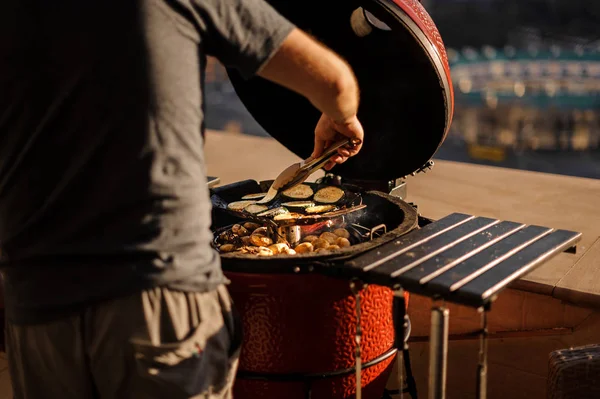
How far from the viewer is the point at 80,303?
146 centimetres

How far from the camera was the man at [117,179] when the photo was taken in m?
1.36

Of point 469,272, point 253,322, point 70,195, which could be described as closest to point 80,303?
point 70,195

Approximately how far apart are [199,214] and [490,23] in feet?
60.6

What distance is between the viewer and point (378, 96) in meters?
2.75

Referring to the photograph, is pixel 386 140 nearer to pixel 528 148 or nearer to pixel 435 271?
pixel 435 271

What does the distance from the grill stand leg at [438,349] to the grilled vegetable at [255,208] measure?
105 centimetres

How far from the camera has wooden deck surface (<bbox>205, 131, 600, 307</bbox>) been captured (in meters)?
3.04

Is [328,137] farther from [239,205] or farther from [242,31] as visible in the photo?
[242,31]

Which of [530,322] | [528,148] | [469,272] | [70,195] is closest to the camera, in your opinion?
[70,195]

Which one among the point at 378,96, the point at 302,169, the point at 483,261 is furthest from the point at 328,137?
the point at 483,261

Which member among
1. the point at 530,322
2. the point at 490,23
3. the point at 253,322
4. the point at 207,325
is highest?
the point at 490,23

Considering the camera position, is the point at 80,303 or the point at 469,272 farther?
the point at 469,272

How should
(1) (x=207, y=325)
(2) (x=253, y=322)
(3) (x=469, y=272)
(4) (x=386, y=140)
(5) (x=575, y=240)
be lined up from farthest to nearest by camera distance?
1. (4) (x=386, y=140)
2. (2) (x=253, y=322)
3. (5) (x=575, y=240)
4. (3) (x=469, y=272)
5. (1) (x=207, y=325)

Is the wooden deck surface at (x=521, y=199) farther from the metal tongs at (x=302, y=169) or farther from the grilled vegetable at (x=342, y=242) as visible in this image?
the metal tongs at (x=302, y=169)
